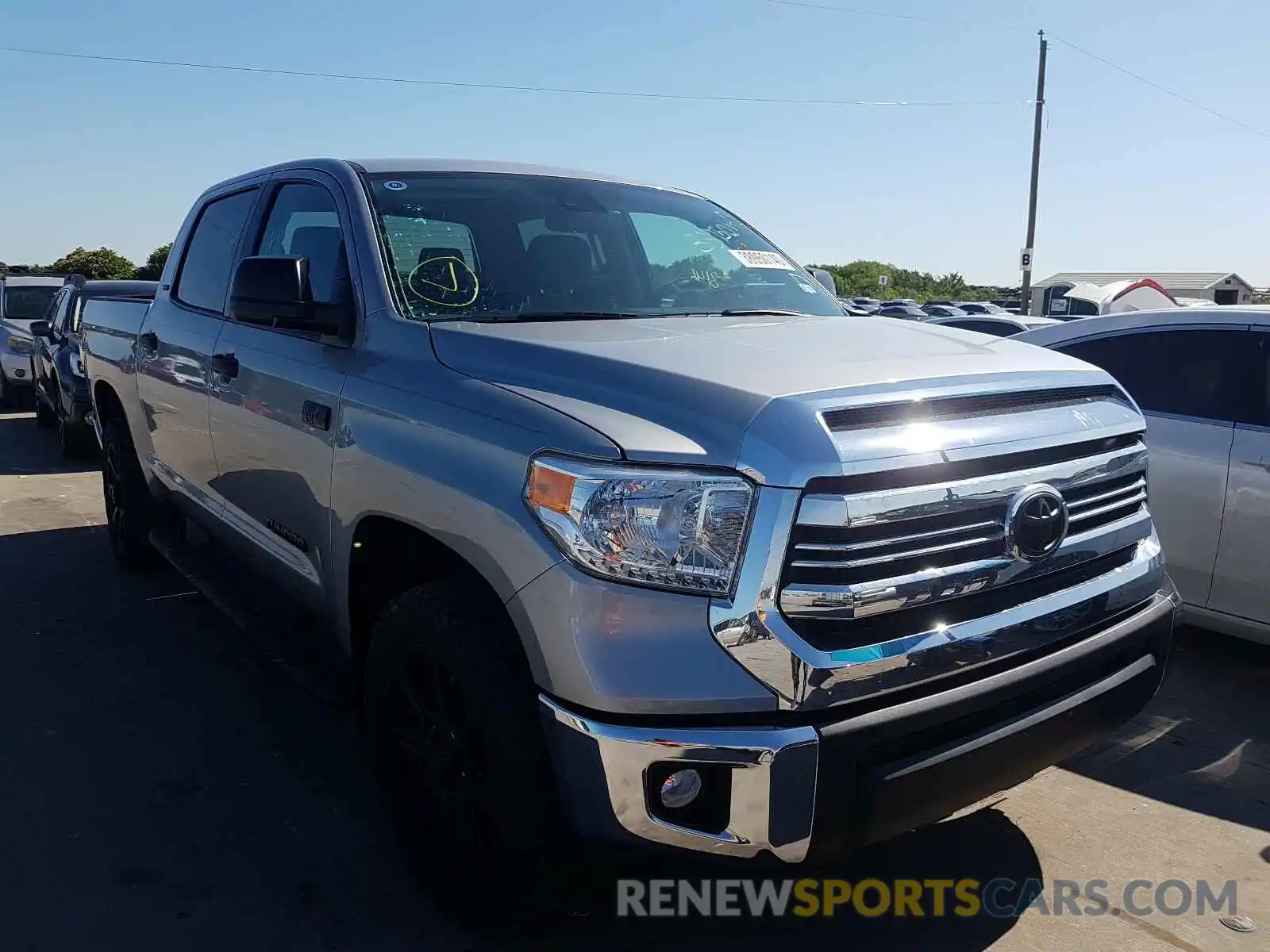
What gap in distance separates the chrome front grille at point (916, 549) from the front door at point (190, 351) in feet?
9.12

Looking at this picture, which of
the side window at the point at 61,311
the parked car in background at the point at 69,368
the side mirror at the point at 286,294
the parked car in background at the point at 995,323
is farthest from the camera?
the side window at the point at 61,311

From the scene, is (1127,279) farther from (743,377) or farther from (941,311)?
(743,377)

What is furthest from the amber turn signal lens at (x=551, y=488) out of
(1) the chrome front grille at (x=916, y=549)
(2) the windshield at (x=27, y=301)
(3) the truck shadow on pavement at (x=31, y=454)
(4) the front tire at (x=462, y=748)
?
(2) the windshield at (x=27, y=301)

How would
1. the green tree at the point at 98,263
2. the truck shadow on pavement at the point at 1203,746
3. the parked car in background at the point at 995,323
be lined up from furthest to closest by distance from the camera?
the green tree at the point at 98,263 → the parked car in background at the point at 995,323 → the truck shadow on pavement at the point at 1203,746

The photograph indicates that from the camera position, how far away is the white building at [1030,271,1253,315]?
26575mm

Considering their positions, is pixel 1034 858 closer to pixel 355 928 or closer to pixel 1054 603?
pixel 1054 603

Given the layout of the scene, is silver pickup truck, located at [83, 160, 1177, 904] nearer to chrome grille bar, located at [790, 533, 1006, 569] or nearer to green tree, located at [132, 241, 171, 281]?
chrome grille bar, located at [790, 533, 1006, 569]

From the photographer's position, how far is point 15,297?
15414 millimetres

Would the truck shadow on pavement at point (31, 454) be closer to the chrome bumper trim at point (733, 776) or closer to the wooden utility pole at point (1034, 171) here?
the chrome bumper trim at point (733, 776)

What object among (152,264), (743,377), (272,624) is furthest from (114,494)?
(152,264)

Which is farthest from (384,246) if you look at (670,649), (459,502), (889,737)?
(889,737)

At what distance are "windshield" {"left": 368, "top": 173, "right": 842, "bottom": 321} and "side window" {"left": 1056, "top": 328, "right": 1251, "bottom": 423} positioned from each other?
175 cm

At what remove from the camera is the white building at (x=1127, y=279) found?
2658 cm

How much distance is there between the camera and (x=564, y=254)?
3.41 m
